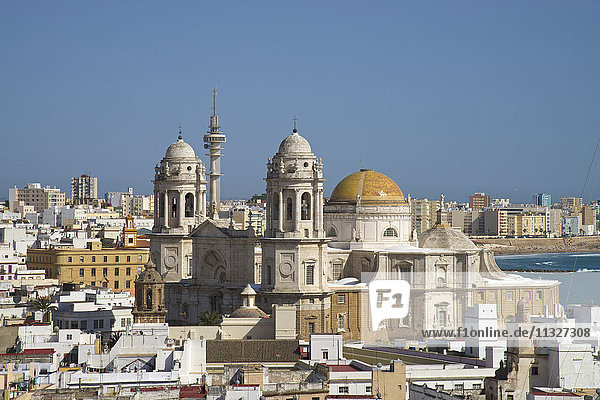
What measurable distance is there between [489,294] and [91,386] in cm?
2631

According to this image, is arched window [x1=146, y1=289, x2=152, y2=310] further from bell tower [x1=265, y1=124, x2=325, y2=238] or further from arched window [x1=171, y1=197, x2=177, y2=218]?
arched window [x1=171, y1=197, x2=177, y2=218]

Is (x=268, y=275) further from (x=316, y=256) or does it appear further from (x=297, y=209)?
(x=297, y=209)

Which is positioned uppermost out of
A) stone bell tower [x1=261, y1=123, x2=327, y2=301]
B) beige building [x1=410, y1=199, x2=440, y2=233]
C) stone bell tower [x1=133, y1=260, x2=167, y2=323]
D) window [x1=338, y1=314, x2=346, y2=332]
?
beige building [x1=410, y1=199, x2=440, y2=233]

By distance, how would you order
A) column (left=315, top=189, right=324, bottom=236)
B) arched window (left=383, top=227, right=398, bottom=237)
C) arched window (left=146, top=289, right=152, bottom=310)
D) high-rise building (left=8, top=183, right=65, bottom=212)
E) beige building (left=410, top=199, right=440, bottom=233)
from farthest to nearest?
high-rise building (left=8, top=183, right=65, bottom=212)
beige building (left=410, top=199, right=440, bottom=233)
arched window (left=383, top=227, right=398, bottom=237)
column (left=315, top=189, right=324, bottom=236)
arched window (left=146, top=289, right=152, bottom=310)

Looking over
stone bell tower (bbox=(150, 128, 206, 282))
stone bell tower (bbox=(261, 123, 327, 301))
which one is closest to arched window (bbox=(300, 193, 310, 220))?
stone bell tower (bbox=(261, 123, 327, 301))

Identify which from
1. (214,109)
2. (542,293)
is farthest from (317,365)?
(214,109)

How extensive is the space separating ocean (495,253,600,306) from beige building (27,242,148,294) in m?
31.4

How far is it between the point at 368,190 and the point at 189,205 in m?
7.67

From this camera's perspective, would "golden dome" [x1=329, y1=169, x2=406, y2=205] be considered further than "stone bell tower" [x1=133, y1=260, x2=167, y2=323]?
Yes

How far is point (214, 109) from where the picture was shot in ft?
225

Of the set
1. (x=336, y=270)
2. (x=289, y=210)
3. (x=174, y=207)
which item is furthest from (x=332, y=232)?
(x=289, y=210)

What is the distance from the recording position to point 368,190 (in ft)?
177

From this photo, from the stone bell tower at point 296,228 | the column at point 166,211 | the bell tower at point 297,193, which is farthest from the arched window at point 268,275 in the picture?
the column at point 166,211

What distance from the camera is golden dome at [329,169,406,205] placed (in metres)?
53.9
